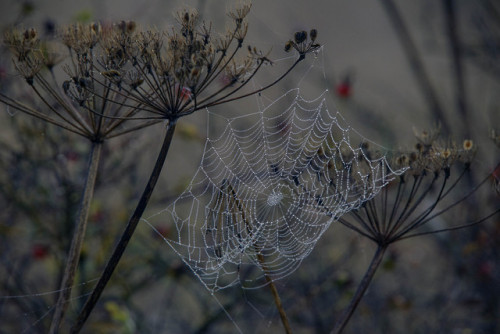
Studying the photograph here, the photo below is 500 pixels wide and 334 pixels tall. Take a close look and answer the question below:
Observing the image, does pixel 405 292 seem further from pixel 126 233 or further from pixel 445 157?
pixel 126 233

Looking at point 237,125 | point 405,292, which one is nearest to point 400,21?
point 237,125

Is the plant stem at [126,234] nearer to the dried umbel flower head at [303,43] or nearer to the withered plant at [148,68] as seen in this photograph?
the withered plant at [148,68]

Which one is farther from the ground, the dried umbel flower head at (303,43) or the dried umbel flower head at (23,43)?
the dried umbel flower head at (303,43)

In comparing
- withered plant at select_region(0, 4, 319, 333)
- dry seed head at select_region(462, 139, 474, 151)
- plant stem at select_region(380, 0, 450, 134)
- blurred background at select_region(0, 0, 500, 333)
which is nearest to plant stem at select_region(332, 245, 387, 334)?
dry seed head at select_region(462, 139, 474, 151)

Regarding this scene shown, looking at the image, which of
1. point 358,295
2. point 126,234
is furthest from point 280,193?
point 126,234

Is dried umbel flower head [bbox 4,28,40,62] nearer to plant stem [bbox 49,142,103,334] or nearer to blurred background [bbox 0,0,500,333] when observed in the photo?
plant stem [bbox 49,142,103,334]

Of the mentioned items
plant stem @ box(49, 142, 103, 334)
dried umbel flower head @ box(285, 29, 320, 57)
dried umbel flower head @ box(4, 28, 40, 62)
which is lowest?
plant stem @ box(49, 142, 103, 334)

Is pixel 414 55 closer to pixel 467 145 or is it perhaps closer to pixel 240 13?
pixel 467 145

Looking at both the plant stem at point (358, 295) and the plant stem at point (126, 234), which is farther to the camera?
the plant stem at point (358, 295)

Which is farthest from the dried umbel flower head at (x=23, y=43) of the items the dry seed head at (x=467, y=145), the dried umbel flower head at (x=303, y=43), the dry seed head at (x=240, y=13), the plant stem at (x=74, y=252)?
the dry seed head at (x=467, y=145)
